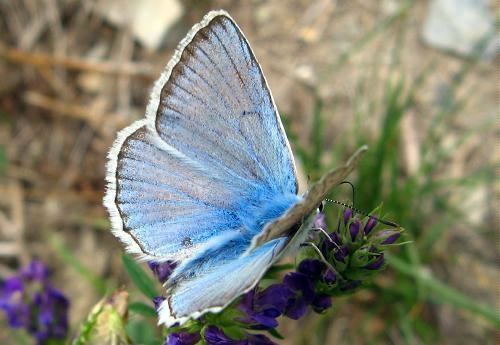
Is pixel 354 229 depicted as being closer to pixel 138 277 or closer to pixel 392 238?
pixel 392 238

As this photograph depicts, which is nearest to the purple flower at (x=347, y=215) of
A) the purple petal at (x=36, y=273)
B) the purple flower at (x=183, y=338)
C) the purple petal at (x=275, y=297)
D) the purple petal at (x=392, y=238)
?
the purple petal at (x=392, y=238)

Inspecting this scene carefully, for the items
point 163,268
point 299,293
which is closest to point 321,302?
point 299,293

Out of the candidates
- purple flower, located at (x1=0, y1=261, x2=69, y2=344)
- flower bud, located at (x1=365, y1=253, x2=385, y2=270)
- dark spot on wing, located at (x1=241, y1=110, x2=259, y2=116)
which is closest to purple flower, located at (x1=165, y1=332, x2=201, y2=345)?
flower bud, located at (x1=365, y1=253, x2=385, y2=270)

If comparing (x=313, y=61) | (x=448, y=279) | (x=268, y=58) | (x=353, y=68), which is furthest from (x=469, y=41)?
(x=448, y=279)

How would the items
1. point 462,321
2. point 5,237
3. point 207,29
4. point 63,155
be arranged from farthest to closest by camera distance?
point 63,155
point 5,237
point 462,321
point 207,29

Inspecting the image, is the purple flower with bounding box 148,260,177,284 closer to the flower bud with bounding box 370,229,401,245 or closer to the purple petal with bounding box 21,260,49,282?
the flower bud with bounding box 370,229,401,245

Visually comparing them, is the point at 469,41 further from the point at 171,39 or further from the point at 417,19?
the point at 171,39

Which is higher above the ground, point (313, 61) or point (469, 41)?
point (469, 41)
